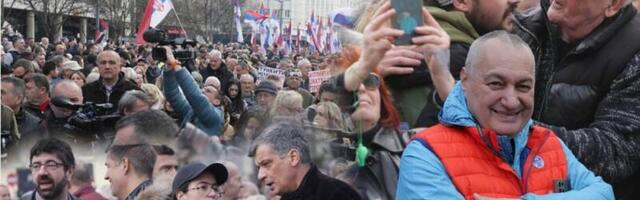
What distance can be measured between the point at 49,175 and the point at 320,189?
48.8 inches

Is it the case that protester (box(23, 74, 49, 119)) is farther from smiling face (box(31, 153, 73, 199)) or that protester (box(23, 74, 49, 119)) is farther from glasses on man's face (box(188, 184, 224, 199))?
glasses on man's face (box(188, 184, 224, 199))

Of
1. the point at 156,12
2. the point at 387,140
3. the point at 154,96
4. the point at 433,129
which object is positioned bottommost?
the point at 154,96

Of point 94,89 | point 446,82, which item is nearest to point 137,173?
point 446,82

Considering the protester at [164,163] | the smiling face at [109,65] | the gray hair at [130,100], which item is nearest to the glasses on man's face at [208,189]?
the protester at [164,163]

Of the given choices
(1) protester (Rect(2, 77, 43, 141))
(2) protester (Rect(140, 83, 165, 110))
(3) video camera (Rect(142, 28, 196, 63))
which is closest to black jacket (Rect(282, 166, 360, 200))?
(3) video camera (Rect(142, 28, 196, 63))

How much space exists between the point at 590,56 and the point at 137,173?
2009 mm

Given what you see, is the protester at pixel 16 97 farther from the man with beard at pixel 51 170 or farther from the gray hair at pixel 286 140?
the gray hair at pixel 286 140

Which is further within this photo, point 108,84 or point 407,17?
point 108,84

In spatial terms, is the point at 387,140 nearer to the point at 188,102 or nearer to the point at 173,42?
the point at 188,102

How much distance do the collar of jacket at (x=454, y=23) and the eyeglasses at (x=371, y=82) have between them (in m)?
0.27

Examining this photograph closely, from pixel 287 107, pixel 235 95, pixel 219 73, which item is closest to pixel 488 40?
pixel 287 107

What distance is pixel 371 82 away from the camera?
9.10 ft

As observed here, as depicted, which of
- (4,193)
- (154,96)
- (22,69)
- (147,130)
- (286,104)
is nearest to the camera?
(4,193)

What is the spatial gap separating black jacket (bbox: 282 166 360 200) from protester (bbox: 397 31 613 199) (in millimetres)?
806
